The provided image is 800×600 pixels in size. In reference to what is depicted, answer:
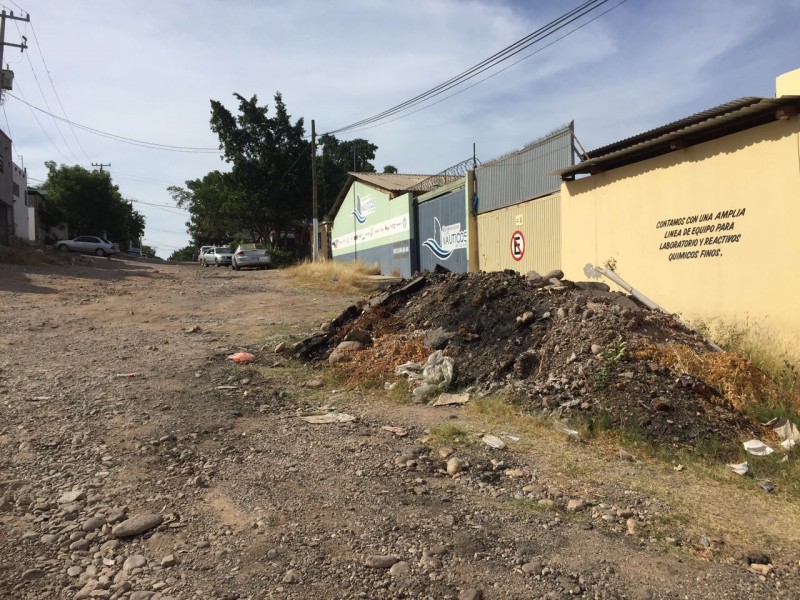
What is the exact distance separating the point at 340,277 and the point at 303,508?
1687 cm

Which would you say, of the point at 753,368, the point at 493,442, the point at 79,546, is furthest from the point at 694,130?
the point at 79,546

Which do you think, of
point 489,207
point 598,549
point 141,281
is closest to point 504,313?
point 598,549

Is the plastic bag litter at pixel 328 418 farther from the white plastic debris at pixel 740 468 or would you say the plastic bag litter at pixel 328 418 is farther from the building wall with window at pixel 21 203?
the building wall with window at pixel 21 203

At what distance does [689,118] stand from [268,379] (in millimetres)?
6836

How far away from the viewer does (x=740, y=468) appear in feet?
16.0

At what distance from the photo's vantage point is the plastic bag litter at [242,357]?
28.5 ft

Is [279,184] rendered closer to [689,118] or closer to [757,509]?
[689,118]

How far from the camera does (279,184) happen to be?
35750 mm

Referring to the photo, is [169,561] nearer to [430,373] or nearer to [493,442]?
[493,442]

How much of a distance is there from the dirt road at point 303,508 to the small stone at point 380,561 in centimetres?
1

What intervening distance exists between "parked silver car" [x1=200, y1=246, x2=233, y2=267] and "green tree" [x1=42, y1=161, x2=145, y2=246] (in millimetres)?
10142

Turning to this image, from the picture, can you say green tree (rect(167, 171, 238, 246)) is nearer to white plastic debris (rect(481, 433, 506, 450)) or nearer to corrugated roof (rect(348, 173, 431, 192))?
corrugated roof (rect(348, 173, 431, 192))

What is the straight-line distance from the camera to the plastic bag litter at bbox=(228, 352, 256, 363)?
8691mm

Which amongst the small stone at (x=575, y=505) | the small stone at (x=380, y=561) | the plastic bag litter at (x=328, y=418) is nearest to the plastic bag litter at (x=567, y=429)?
the small stone at (x=575, y=505)
